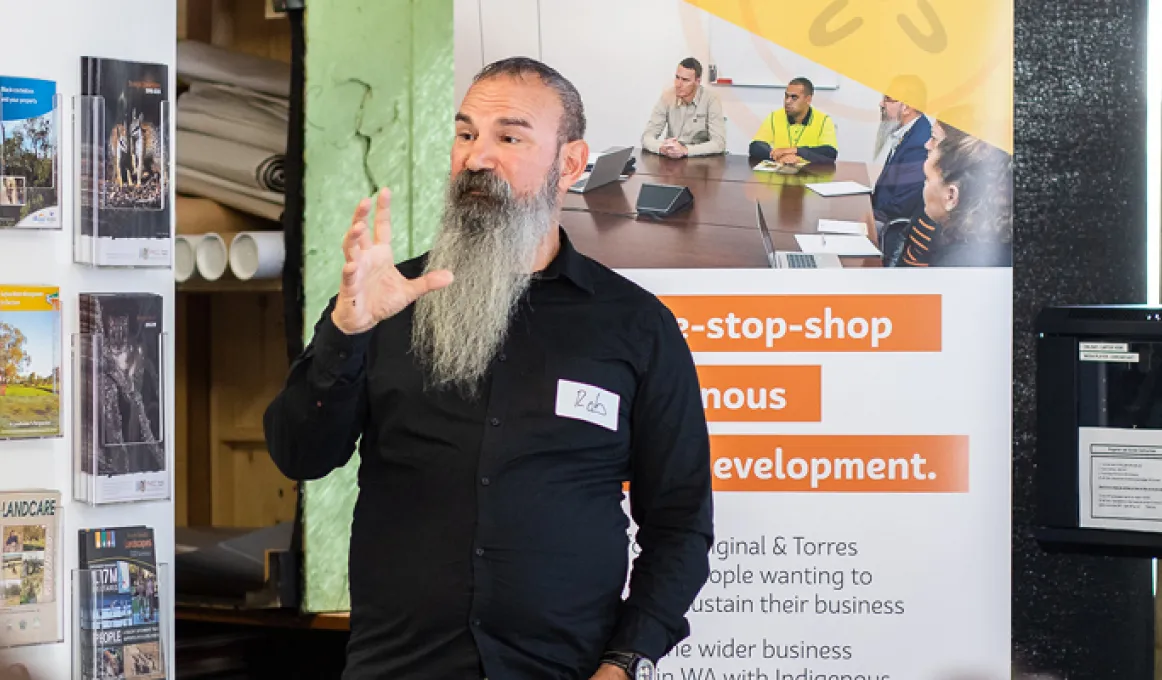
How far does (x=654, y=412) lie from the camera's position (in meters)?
2.20

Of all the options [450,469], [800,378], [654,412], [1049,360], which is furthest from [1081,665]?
[450,469]

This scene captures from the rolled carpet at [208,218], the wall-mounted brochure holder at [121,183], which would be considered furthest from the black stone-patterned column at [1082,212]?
the rolled carpet at [208,218]

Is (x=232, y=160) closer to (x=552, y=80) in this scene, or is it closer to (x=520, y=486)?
(x=552, y=80)

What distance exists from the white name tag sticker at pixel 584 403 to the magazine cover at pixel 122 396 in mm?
852

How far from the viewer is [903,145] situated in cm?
279

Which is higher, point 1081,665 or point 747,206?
point 747,206

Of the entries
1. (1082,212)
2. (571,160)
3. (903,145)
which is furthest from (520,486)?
(1082,212)

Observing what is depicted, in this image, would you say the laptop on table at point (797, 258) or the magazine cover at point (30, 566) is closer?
the magazine cover at point (30, 566)

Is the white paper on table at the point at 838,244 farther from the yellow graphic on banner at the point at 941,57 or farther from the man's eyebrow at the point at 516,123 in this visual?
the man's eyebrow at the point at 516,123

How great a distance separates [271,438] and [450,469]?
28 centimetres

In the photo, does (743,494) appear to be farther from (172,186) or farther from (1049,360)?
Answer: (172,186)

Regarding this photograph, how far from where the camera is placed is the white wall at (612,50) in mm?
2824

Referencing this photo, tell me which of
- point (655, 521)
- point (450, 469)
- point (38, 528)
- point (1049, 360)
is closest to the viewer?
point (450, 469)

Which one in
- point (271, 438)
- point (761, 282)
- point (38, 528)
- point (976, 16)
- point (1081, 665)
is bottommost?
point (1081, 665)
